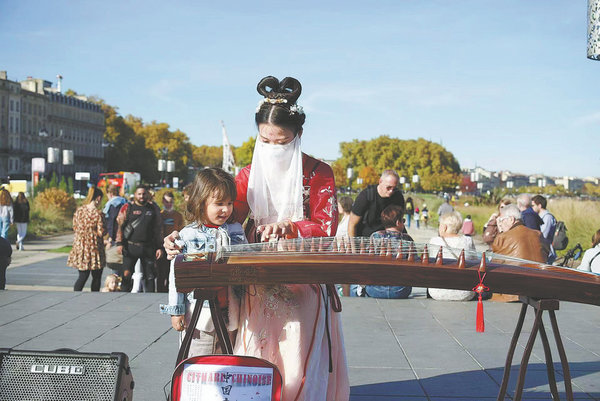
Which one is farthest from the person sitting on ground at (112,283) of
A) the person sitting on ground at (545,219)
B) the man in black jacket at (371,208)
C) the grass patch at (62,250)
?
the grass patch at (62,250)

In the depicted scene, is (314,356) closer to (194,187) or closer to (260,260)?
(260,260)

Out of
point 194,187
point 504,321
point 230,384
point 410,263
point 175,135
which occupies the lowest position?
point 504,321

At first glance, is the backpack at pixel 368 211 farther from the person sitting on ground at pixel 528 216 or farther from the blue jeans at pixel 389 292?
the person sitting on ground at pixel 528 216

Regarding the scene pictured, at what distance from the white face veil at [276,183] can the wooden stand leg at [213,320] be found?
1.91 feet

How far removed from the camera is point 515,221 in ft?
26.7

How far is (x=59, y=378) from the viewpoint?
111 inches

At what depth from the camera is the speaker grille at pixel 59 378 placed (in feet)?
9.20

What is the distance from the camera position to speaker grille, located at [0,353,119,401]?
2803 millimetres

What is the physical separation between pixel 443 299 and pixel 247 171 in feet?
16.7

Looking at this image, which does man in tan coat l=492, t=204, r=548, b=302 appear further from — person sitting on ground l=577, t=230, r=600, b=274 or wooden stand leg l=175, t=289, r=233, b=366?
wooden stand leg l=175, t=289, r=233, b=366

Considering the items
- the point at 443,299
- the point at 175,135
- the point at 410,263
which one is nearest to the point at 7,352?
the point at 410,263

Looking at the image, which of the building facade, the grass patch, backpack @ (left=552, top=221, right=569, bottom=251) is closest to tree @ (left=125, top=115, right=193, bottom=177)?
the building facade

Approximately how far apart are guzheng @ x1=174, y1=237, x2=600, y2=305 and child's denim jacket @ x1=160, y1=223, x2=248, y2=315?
10.1 inches

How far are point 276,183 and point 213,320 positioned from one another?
758 millimetres
